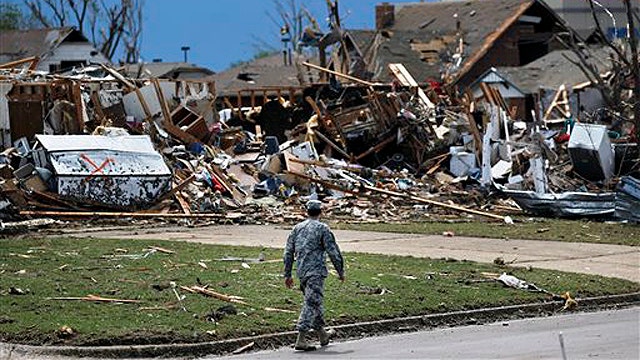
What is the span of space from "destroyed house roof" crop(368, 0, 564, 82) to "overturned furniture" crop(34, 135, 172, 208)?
24799 millimetres

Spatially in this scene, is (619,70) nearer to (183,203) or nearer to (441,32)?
(183,203)

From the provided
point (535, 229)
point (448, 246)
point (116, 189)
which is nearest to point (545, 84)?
point (535, 229)

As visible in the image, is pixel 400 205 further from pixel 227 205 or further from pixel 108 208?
pixel 108 208

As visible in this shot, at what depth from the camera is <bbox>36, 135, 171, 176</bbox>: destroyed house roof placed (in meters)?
28.2

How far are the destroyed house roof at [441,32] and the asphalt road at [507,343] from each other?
1520 inches

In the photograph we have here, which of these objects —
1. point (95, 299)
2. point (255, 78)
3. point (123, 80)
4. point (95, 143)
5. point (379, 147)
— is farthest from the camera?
point (255, 78)

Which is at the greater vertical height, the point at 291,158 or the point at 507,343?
the point at 507,343

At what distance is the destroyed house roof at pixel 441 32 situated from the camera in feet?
193

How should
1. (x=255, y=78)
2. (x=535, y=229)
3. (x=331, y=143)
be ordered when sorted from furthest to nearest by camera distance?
(x=255, y=78), (x=331, y=143), (x=535, y=229)

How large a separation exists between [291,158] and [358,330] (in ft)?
59.1

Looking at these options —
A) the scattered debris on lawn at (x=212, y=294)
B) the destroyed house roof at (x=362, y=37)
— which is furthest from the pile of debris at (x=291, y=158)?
the destroyed house roof at (x=362, y=37)

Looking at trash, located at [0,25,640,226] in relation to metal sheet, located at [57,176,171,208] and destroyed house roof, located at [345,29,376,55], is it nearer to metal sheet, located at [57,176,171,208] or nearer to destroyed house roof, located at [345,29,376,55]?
metal sheet, located at [57,176,171,208]

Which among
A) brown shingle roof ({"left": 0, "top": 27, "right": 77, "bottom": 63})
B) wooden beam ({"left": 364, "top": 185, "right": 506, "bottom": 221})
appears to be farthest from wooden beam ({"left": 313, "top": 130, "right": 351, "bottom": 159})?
brown shingle roof ({"left": 0, "top": 27, "right": 77, "bottom": 63})

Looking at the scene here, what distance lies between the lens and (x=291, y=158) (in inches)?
1271
